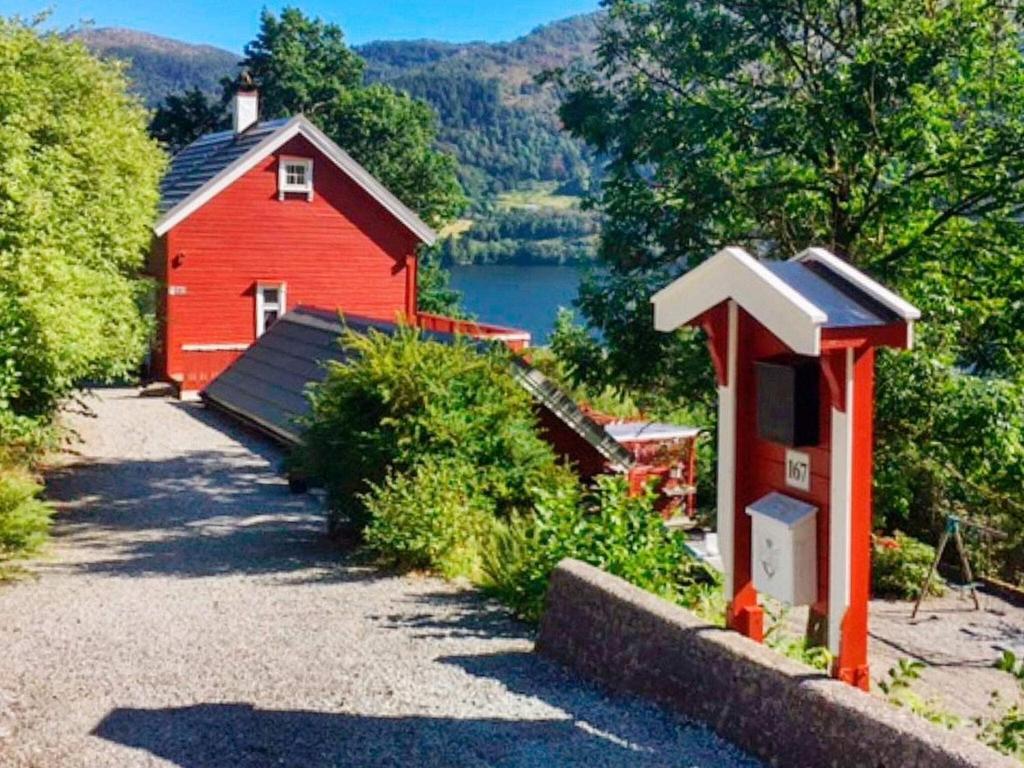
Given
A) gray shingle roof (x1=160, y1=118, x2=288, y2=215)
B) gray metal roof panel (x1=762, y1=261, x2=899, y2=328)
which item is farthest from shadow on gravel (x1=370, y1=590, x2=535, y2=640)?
gray shingle roof (x1=160, y1=118, x2=288, y2=215)

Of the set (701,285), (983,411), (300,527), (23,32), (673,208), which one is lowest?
(300,527)

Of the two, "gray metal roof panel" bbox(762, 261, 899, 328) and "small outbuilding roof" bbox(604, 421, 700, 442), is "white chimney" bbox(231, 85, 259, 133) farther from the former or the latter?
"gray metal roof panel" bbox(762, 261, 899, 328)

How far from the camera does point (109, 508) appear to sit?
46.5 ft

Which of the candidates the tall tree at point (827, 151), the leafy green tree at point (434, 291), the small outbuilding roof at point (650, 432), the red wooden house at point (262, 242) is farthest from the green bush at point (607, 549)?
the leafy green tree at point (434, 291)

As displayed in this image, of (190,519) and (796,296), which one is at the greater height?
(796,296)

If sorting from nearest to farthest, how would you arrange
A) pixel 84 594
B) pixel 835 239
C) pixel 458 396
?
pixel 84 594
pixel 458 396
pixel 835 239

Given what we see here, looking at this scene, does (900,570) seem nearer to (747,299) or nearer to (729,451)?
(729,451)

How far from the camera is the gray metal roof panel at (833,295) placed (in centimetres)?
565

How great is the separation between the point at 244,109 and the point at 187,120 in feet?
58.1

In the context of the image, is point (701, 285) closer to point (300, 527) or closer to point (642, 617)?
point (642, 617)

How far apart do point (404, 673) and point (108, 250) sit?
10.7 meters

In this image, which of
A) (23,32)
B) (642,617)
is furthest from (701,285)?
(23,32)

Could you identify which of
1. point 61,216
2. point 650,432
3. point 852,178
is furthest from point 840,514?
point 650,432

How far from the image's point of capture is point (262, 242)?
28281 mm
